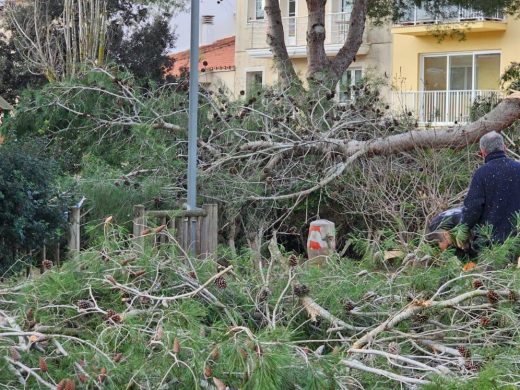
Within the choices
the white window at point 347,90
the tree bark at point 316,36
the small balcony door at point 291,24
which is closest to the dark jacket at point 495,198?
the white window at point 347,90

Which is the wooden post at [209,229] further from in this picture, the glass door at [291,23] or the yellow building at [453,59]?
the glass door at [291,23]

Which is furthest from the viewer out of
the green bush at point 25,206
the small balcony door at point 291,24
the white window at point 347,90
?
the small balcony door at point 291,24

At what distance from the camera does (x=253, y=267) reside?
5.56 meters

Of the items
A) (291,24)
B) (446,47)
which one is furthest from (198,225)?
(291,24)

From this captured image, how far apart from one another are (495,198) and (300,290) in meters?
2.60

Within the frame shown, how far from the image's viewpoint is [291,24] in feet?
113

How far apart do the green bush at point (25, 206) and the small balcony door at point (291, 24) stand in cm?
2604

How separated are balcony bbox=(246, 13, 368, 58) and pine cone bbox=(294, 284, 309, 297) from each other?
2730 centimetres

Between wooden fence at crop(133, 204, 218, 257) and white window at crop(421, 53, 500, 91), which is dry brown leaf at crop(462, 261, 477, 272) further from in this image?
white window at crop(421, 53, 500, 91)

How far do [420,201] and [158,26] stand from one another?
61.9 ft

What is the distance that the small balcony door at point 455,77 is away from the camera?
29.1 metres

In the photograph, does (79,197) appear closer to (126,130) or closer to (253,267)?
(126,130)

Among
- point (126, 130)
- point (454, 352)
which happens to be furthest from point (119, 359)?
point (126, 130)

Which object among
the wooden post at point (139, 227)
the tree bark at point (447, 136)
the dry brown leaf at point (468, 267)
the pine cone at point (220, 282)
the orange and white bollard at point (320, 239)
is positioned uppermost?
the tree bark at point (447, 136)
